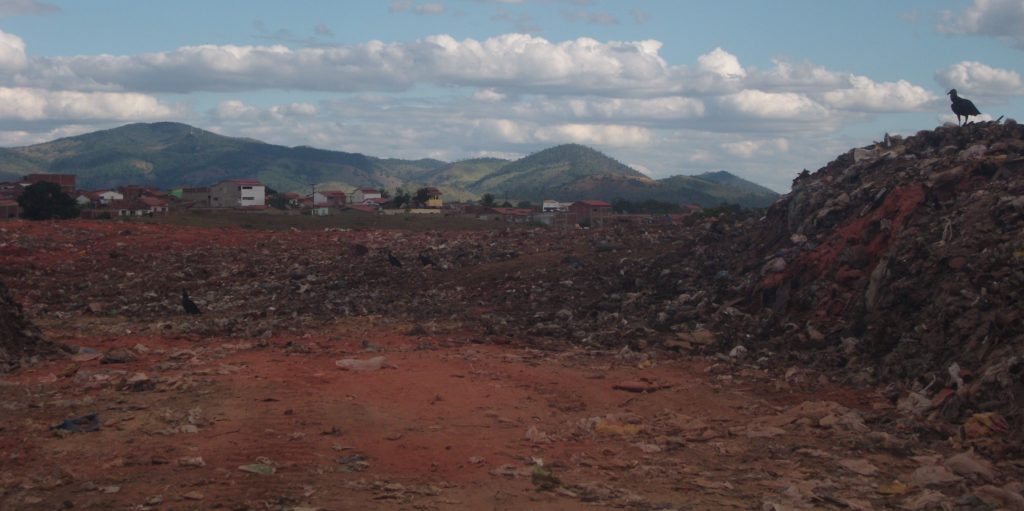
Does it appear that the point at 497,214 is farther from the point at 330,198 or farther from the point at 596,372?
the point at 596,372

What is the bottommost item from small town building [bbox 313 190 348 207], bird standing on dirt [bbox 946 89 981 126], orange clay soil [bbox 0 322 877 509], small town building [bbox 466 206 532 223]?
orange clay soil [bbox 0 322 877 509]

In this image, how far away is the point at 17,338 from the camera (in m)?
10.8

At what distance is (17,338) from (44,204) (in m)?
29.2

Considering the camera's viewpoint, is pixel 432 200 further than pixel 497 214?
Yes

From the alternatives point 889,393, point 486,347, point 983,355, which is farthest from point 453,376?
point 983,355

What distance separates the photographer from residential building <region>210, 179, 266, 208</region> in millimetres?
60500

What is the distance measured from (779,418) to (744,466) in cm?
153

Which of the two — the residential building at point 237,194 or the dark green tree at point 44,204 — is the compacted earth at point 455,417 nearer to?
the dark green tree at point 44,204

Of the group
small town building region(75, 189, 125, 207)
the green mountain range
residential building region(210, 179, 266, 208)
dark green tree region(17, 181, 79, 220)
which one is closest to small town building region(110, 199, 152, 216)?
small town building region(75, 189, 125, 207)

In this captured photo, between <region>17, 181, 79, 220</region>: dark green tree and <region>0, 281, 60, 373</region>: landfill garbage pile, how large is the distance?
92.8 ft

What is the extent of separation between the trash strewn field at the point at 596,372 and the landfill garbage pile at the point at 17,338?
0.33 feet

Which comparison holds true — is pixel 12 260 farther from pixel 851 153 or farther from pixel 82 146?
pixel 82 146

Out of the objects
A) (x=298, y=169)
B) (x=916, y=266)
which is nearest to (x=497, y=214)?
(x=916, y=266)

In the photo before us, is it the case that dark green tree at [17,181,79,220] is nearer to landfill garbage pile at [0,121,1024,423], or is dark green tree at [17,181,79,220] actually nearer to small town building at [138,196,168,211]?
small town building at [138,196,168,211]
